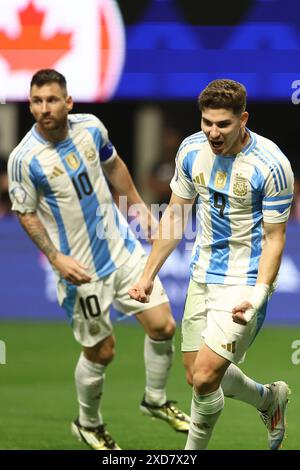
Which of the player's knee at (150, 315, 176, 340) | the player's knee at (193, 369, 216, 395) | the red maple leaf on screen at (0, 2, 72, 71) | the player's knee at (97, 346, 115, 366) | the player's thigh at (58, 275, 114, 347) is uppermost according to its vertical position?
the red maple leaf on screen at (0, 2, 72, 71)

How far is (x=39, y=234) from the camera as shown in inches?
305

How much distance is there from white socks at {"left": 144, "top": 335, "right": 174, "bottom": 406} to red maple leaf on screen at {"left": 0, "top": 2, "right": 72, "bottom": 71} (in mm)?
5735

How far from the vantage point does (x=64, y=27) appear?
13234mm

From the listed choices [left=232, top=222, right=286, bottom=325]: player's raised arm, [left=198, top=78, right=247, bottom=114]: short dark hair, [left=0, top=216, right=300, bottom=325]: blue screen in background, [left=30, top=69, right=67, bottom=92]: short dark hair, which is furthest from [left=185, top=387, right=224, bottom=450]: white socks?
[left=0, top=216, right=300, bottom=325]: blue screen in background

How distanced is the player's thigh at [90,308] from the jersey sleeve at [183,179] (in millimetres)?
1241

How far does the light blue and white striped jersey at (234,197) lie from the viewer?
6.67 metres

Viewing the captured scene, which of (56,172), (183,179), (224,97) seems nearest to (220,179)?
(183,179)

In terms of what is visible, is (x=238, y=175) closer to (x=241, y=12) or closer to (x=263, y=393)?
(x=263, y=393)

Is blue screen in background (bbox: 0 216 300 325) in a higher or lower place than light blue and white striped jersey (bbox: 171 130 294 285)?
lower

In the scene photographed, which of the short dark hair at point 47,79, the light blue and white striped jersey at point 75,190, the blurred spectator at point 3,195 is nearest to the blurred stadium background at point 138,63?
the blurred spectator at point 3,195

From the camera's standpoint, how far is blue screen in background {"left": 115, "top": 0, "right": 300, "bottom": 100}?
13.4 meters

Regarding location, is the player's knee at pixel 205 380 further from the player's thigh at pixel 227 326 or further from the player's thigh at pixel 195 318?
the player's thigh at pixel 195 318

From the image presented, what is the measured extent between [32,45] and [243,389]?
7017 millimetres

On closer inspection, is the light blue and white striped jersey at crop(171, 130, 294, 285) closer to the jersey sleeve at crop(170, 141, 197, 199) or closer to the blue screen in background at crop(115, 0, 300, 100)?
the jersey sleeve at crop(170, 141, 197, 199)
